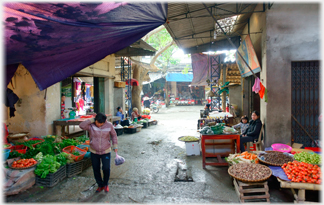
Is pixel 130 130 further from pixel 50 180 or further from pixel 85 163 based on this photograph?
pixel 50 180

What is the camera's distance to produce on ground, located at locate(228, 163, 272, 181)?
3.71 metres

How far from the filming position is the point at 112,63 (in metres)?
11.7

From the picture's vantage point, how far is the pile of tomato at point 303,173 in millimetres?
3457

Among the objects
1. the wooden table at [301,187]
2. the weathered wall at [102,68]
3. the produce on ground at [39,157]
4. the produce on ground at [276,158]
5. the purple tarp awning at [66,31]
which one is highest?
the weathered wall at [102,68]

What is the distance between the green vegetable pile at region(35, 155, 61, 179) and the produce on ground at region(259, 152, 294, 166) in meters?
4.57

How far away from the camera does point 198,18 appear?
7750 mm

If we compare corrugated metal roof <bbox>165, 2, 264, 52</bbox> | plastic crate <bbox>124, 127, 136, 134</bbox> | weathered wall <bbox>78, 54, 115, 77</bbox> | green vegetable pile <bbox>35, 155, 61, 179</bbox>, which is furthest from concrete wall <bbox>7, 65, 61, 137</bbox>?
corrugated metal roof <bbox>165, 2, 264, 52</bbox>

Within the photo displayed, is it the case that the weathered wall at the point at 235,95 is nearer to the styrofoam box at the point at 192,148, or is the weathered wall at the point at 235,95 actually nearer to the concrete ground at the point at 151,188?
the styrofoam box at the point at 192,148

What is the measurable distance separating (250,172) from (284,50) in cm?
365

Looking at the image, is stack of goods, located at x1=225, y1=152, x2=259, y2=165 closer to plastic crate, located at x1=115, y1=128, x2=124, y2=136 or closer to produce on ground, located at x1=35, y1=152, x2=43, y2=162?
produce on ground, located at x1=35, y1=152, x2=43, y2=162

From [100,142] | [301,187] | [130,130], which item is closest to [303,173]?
[301,187]

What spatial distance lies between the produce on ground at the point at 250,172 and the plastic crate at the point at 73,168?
366cm

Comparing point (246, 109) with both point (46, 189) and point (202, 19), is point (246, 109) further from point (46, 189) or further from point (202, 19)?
point (46, 189)

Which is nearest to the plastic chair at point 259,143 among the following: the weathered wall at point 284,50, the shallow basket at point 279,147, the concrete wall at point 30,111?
the weathered wall at point 284,50
